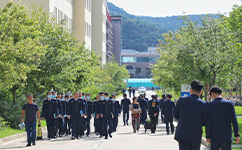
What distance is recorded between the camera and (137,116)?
23.3 m

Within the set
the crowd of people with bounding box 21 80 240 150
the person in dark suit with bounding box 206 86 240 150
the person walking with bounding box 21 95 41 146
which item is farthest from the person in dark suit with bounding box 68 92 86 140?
the person in dark suit with bounding box 206 86 240 150

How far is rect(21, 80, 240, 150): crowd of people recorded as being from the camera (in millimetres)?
8523

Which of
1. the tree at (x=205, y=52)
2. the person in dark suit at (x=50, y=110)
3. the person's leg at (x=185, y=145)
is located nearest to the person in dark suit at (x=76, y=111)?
the person in dark suit at (x=50, y=110)

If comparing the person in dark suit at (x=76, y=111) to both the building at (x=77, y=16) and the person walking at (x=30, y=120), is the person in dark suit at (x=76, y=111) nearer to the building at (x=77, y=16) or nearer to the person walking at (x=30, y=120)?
the person walking at (x=30, y=120)

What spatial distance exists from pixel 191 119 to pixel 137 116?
48.6ft

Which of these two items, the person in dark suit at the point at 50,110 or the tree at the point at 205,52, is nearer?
the person in dark suit at the point at 50,110

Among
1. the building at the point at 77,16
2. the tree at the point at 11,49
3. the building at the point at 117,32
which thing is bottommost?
the tree at the point at 11,49

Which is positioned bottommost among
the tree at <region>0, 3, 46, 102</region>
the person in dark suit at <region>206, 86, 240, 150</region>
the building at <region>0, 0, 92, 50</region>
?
the person in dark suit at <region>206, 86, 240, 150</region>

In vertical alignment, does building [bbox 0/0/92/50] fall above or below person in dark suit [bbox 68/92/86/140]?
above

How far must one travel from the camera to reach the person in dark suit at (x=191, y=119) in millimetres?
8396

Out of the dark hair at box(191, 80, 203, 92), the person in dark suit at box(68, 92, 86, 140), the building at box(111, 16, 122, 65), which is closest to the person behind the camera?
the dark hair at box(191, 80, 203, 92)

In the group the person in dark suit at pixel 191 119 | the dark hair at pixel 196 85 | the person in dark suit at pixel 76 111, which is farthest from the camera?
the person in dark suit at pixel 76 111

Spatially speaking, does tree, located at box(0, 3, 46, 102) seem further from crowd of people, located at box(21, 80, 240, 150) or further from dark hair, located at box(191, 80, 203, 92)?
dark hair, located at box(191, 80, 203, 92)

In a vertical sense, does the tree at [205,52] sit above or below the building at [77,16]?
below
